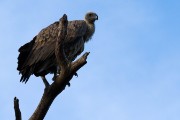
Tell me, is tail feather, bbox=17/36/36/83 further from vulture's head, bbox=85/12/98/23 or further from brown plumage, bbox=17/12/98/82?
vulture's head, bbox=85/12/98/23

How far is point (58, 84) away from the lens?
7824 mm

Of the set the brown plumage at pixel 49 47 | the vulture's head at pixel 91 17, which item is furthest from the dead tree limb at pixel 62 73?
the vulture's head at pixel 91 17

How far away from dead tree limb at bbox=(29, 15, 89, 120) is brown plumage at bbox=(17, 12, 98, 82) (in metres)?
1.77

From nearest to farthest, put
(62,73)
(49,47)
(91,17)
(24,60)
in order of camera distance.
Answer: (62,73) → (24,60) → (49,47) → (91,17)

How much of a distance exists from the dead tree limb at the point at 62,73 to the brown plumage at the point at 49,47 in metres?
1.77

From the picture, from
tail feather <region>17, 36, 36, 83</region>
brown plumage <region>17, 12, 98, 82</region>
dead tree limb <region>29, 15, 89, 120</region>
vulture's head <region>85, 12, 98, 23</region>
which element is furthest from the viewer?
vulture's head <region>85, 12, 98, 23</region>

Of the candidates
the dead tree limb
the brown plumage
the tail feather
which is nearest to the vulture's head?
the brown plumage

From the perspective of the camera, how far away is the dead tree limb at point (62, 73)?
7.65 m

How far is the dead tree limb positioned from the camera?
7.65m

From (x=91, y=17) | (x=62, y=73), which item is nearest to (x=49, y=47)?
(x=91, y=17)

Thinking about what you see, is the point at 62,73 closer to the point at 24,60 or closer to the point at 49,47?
the point at 24,60

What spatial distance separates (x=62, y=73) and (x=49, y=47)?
3485 mm

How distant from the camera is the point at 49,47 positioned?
11.2 meters

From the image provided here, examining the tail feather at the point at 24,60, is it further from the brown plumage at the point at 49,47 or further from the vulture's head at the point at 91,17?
the vulture's head at the point at 91,17
